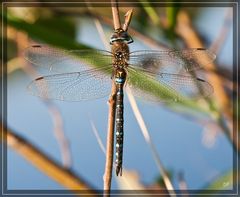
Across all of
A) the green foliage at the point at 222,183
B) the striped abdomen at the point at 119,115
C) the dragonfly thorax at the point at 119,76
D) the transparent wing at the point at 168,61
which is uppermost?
the transparent wing at the point at 168,61

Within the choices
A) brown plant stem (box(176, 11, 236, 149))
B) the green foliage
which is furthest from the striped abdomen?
brown plant stem (box(176, 11, 236, 149))

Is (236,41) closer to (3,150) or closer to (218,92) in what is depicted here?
(218,92)

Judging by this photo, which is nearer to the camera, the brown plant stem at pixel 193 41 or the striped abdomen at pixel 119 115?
the striped abdomen at pixel 119 115

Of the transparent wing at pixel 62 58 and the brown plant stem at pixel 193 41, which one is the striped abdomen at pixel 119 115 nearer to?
the transparent wing at pixel 62 58

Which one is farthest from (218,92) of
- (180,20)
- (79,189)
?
(79,189)

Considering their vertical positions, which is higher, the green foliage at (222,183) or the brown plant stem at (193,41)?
the brown plant stem at (193,41)

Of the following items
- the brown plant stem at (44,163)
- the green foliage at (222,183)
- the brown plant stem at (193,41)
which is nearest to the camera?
the green foliage at (222,183)

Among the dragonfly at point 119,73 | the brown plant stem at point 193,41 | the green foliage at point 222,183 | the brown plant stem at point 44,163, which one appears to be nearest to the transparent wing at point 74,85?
the dragonfly at point 119,73
